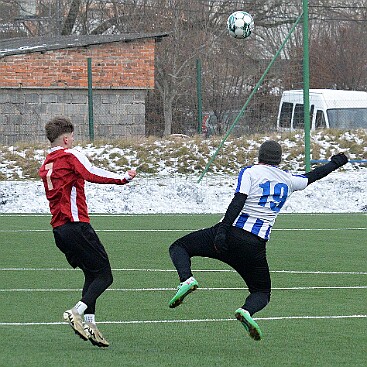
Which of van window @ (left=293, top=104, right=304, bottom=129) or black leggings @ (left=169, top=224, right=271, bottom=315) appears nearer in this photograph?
black leggings @ (left=169, top=224, right=271, bottom=315)

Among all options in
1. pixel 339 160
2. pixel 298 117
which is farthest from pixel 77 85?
pixel 339 160

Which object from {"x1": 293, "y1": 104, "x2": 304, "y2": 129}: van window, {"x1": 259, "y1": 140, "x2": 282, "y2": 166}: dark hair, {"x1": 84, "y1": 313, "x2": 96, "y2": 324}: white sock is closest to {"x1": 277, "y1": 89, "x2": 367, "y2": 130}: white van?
{"x1": 293, "y1": 104, "x2": 304, "y2": 129}: van window

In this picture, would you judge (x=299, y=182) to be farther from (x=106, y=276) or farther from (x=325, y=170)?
(x=106, y=276)

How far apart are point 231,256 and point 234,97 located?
2129cm

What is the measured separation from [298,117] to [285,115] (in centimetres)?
52

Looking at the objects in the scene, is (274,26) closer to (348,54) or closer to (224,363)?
(348,54)

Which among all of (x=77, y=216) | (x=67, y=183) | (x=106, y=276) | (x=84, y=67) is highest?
(x=67, y=183)

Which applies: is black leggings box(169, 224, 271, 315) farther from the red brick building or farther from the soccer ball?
the red brick building

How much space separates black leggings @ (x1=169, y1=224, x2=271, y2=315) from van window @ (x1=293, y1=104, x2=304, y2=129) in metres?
19.1

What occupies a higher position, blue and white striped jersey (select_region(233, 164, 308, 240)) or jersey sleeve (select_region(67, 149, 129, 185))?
jersey sleeve (select_region(67, 149, 129, 185))

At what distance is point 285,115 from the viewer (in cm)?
2791

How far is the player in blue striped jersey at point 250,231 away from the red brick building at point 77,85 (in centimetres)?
1835

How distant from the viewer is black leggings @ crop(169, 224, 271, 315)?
7945mm

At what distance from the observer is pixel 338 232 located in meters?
17.3
